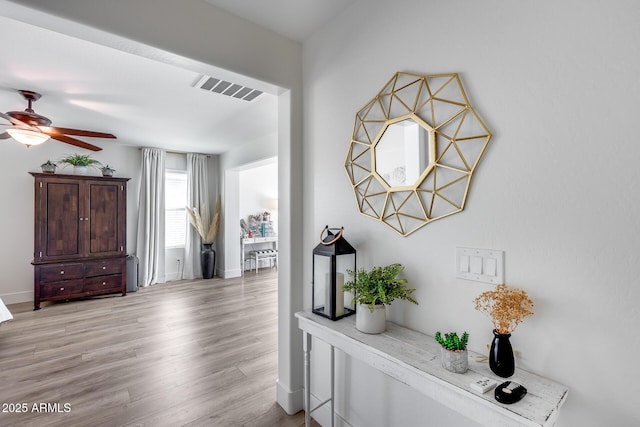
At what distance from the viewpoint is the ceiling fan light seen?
2.90 metres

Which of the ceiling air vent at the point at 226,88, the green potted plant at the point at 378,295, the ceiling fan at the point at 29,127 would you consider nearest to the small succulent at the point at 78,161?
the ceiling fan at the point at 29,127

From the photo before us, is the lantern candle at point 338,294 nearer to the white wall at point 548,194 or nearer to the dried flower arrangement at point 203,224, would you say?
the white wall at point 548,194

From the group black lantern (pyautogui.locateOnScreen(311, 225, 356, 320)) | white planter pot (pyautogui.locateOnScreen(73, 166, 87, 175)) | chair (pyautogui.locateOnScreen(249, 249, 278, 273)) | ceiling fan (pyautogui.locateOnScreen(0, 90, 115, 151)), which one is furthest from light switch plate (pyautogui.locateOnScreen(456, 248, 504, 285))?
chair (pyautogui.locateOnScreen(249, 249, 278, 273))

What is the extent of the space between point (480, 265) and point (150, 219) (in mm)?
5861

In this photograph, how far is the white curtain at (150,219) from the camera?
18.4 feet

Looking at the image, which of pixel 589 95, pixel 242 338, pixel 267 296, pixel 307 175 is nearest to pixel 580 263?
pixel 589 95

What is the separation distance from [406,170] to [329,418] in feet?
5.22

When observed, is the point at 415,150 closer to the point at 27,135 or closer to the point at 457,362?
the point at 457,362

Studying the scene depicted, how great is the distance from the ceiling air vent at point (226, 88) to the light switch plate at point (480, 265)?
95.3 inches

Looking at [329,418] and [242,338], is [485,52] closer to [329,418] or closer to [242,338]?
[329,418]

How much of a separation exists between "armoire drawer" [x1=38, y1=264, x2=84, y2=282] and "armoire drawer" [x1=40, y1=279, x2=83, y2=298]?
0.20ft

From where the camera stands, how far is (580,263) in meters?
1.00

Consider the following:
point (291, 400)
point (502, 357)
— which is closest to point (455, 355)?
point (502, 357)

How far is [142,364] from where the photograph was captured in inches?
107
